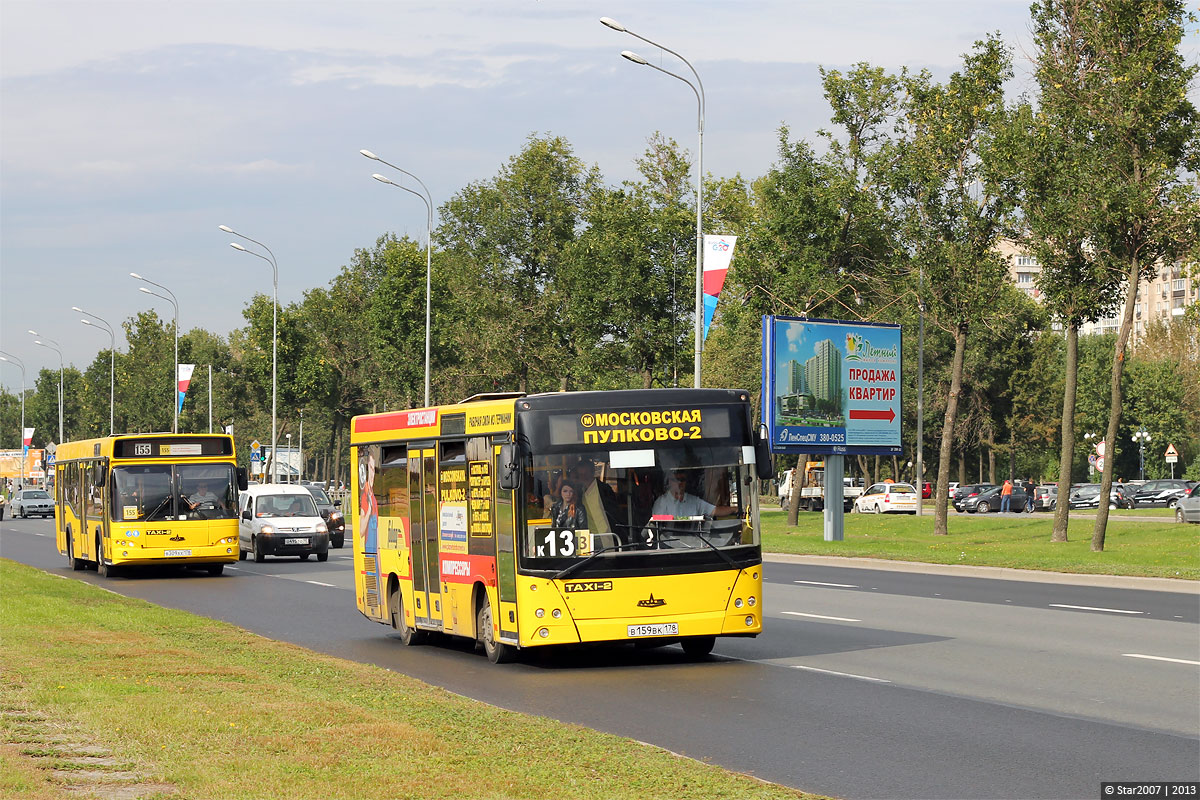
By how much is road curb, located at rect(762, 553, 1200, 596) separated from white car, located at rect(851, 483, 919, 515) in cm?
3264

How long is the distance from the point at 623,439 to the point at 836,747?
5314 mm

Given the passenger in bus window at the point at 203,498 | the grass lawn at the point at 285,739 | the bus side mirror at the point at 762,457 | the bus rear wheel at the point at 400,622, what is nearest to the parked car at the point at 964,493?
the passenger in bus window at the point at 203,498

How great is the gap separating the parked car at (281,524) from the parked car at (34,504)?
50.0 m

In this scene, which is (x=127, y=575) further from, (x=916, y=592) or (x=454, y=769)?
(x=454, y=769)

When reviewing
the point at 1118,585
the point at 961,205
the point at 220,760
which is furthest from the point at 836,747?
the point at 961,205

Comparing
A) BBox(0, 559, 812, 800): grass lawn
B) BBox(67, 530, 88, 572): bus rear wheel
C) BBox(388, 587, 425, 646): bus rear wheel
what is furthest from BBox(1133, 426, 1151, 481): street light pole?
BBox(0, 559, 812, 800): grass lawn

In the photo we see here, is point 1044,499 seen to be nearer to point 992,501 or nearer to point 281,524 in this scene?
point 992,501

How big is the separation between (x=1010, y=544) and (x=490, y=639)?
93.1 feet

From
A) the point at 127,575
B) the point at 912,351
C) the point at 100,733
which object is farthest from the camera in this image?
the point at 912,351

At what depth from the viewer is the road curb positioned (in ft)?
85.3

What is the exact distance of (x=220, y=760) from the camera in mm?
8727

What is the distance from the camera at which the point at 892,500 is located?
2744 inches

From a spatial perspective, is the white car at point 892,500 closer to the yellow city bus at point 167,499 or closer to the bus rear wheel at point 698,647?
the yellow city bus at point 167,499

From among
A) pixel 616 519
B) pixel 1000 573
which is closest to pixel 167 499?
pixel 1000 573
